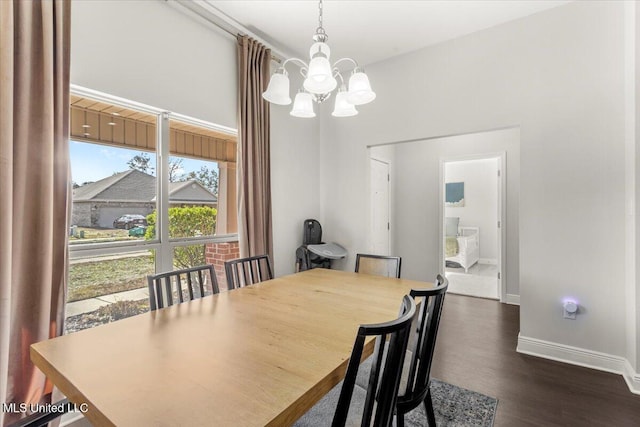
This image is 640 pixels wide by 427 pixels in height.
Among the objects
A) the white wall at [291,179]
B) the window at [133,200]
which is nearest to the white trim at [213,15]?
the white wall at [291,179]

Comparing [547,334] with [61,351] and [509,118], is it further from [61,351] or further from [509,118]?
[61,351]

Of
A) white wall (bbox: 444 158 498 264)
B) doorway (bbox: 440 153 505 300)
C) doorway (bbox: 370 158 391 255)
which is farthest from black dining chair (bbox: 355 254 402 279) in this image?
white wall (bbox: 444 158 498 264)

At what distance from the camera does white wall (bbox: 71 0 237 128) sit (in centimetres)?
196

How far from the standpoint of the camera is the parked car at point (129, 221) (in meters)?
2.19

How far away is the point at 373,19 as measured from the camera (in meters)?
2.75

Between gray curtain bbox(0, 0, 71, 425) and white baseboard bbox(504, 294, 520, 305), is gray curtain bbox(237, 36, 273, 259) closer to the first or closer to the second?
gray curtain bbox(0, 0, 71, 425)

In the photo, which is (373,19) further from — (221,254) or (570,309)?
(570,309)

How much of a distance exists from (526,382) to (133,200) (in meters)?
3.24

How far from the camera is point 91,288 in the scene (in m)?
2.06

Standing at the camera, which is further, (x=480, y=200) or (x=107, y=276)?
(x=480, y=200)

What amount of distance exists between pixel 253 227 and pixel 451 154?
327 centimetres

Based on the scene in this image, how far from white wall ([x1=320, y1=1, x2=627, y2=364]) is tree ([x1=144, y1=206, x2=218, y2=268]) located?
2.44 metres

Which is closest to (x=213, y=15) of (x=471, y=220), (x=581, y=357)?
(x=581, y=357)

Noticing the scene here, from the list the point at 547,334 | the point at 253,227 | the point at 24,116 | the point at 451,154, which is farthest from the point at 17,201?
the point at 451,154
